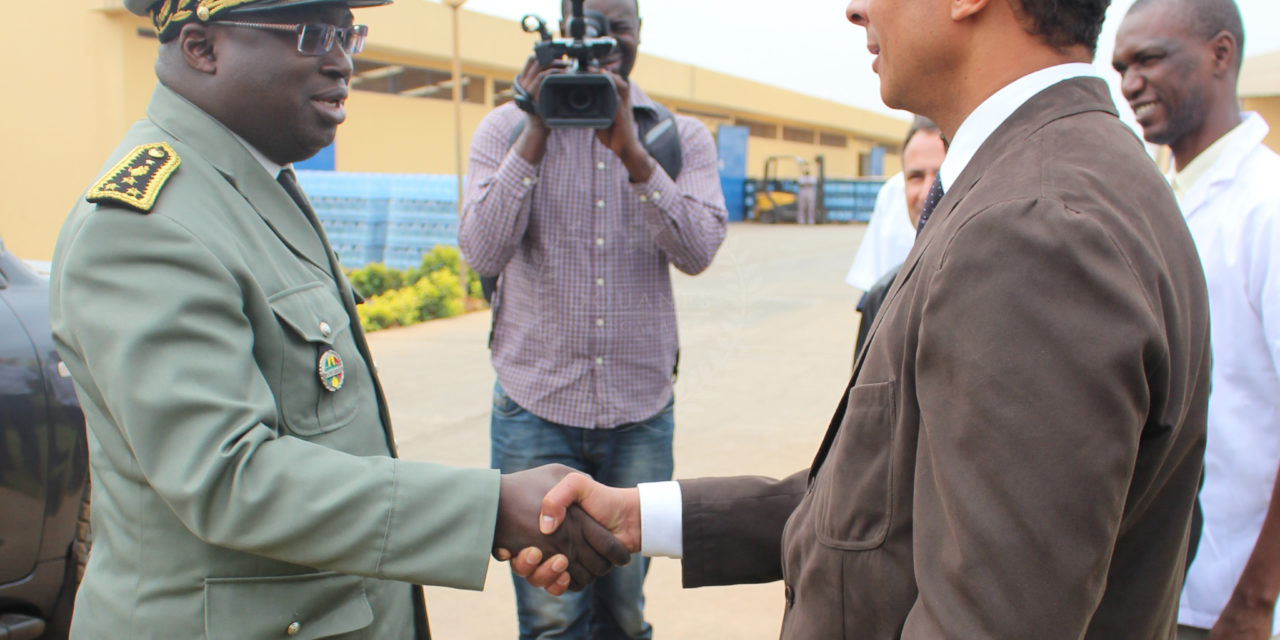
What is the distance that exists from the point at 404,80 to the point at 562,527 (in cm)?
1892

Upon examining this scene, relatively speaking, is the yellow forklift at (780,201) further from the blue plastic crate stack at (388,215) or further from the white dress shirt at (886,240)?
the white dress shirt at (886,240)

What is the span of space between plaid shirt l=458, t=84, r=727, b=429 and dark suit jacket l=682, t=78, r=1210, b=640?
4.84 feet

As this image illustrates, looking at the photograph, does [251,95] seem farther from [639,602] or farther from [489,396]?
[489,396]

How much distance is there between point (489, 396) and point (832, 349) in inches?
125

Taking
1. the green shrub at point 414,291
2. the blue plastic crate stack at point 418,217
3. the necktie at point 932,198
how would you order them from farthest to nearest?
the blue plastic crate stack at point 418,217, the green shrub at point 414,291, the necktie at point 932,198

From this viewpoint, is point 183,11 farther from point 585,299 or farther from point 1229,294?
point 1229,294

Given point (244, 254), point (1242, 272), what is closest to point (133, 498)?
point (244, 254)

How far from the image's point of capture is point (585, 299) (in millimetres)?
2760

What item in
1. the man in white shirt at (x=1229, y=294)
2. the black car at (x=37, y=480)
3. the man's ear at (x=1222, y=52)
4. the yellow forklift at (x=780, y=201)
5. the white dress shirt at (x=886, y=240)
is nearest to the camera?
the man in white shirt at (x=1229, y=294)

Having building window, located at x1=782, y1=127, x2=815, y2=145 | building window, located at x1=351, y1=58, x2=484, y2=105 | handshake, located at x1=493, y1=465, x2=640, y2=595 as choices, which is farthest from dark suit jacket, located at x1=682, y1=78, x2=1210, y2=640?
building window, located at x1=782, y1=127, x2=815, y2=145

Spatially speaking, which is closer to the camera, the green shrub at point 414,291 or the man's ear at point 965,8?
the man's ear at point 965,8

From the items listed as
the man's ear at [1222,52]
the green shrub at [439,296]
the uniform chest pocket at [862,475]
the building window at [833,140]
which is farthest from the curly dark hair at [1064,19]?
the building window at [833,140]

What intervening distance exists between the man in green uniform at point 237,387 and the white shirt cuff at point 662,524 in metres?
0.27

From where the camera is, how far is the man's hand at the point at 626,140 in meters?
2.69
